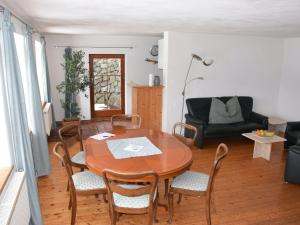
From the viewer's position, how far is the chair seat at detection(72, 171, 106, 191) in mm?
2695

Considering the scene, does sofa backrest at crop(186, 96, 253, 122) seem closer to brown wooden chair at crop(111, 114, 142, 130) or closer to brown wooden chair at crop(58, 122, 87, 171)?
brown wooden chair at crop(111, 114, 142, 130)

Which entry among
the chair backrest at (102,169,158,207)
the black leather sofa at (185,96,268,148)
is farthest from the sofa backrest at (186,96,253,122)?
the chair backrest at (102,169,158,207)

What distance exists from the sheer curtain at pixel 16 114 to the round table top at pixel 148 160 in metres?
0.62

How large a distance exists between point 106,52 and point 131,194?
5350mm

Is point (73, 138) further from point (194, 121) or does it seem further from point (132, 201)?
point (194, 121)

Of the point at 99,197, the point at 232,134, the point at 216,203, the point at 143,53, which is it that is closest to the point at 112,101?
the point at 143,53

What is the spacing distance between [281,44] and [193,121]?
3.03 metres

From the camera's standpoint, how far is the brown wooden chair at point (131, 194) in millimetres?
2217

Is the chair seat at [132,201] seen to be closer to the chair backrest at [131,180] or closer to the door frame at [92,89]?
the chair backrest at [131,180]

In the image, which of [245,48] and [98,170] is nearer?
[98,170]

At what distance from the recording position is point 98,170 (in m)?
2.51

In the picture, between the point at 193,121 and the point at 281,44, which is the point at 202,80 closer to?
the point at 193,121

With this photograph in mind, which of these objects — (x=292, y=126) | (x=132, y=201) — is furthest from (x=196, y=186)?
(x=292, y=126)

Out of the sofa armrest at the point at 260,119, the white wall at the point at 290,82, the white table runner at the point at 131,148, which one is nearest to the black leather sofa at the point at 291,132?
the sofa armrest at the point at 260,119
